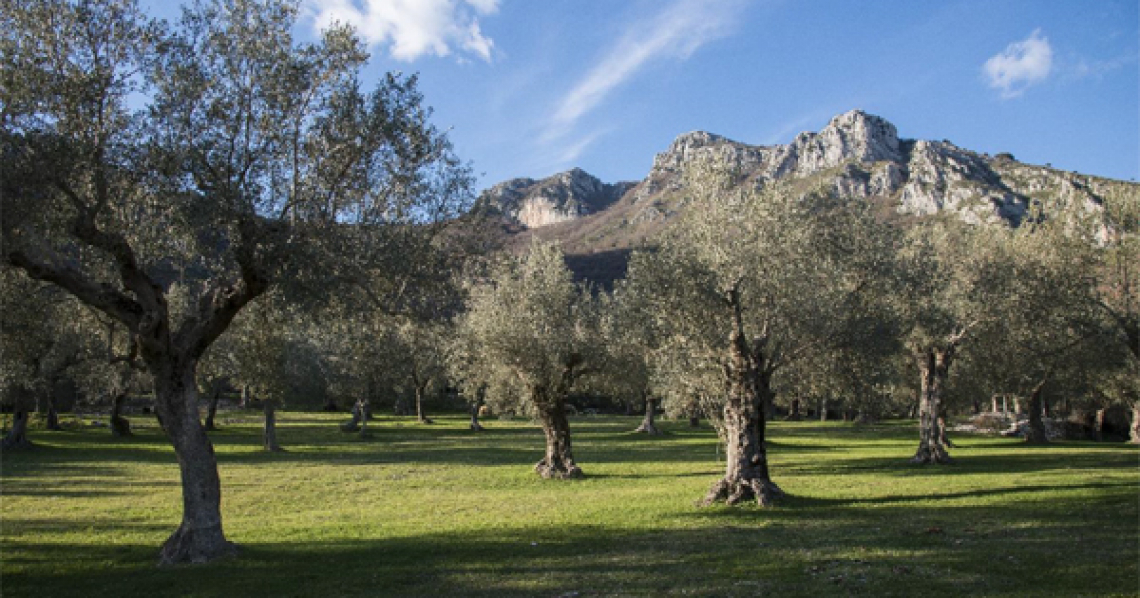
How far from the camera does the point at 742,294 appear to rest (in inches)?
875

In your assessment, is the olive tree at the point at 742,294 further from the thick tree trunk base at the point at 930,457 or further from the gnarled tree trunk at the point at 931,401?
the thick tree trunk base at the point at 930,457

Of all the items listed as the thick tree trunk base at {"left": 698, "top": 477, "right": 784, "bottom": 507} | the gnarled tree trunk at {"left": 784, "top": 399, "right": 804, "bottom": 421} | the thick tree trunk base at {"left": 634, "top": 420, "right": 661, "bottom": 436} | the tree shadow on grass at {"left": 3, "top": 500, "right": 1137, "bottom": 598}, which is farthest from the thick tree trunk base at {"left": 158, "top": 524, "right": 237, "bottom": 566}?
the gnarled tree trunk at {"left": 784, "top": 399, "right": 804, "bottom": 421}

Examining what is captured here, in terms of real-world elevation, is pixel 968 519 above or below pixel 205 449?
below

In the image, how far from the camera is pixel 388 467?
34.2 m

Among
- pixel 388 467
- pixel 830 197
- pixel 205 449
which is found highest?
pixel 830 197

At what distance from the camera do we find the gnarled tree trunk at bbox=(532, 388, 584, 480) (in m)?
29.7

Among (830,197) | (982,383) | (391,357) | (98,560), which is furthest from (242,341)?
(982,383)

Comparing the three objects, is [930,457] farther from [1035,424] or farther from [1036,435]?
[1035,424]

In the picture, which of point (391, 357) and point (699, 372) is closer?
point (699, 372)

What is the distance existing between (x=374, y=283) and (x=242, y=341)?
1345 inches

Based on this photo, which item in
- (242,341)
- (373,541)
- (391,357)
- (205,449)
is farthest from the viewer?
(391,357)

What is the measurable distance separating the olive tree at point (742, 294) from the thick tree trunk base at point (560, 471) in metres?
8.35

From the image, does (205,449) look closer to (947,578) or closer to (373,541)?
(373,541)

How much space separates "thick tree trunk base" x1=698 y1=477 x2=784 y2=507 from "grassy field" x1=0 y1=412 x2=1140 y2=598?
0.45 m
